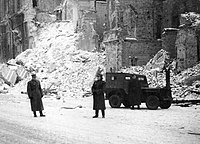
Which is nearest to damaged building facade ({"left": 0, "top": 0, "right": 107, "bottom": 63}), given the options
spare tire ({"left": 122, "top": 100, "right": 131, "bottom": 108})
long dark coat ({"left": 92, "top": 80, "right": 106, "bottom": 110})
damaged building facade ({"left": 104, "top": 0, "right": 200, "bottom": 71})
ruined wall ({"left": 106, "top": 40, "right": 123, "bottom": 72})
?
damaged building facade ({"left": 104, "top": 0, "right": 200, "bottom": 71})

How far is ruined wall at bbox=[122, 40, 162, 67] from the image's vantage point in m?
28.8

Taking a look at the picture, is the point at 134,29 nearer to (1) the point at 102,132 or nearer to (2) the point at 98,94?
(2) the point at 98,94

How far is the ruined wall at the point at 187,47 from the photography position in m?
23.6

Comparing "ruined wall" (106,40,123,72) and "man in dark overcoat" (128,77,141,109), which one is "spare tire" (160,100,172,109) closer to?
"man in dark overcoat" (128,77,141,109)

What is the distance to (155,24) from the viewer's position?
31.0 metres

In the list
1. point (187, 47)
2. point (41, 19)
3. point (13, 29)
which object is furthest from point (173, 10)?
point (13, 29)

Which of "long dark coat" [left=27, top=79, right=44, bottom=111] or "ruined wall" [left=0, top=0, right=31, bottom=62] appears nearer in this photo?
"long dark coat" [left=27, top=79, right=44, bottom=111]

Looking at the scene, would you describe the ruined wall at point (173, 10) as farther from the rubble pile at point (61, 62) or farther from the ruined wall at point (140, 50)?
the rubble pile at point (61, 62)

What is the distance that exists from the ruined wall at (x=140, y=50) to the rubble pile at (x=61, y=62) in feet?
9.21

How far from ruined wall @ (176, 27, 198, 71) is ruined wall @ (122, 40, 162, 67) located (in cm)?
558

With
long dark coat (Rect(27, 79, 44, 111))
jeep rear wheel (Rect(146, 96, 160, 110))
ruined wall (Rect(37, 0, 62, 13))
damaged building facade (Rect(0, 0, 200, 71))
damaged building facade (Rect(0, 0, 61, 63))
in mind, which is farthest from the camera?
ruined wall (Rect(37, 0, 62, 13))

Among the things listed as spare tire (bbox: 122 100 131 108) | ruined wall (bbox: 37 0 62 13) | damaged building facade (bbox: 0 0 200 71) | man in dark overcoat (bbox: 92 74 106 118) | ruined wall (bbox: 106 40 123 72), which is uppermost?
ruined wall (bbox: 37 0 62 13)

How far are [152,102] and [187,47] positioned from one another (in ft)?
26.2

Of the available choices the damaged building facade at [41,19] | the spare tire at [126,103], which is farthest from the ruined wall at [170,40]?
the spare tire at [126,103]
